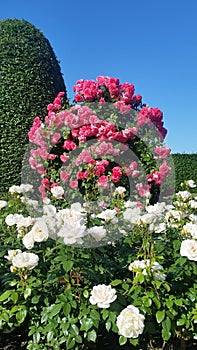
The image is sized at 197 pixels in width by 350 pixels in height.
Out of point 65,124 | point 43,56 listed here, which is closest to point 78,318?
point 65,124

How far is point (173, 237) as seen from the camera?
108 inches

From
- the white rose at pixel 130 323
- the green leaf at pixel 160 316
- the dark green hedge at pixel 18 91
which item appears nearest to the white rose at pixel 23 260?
the white rose at pixel 130 323

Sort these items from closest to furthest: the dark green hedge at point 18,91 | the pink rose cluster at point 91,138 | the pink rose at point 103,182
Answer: the pink rose at point 103,182, the pink rose cluster at point 91,138, the dark green hedge at point 18,91

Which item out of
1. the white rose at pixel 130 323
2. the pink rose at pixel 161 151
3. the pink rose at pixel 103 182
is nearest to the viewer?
the white rose at pixel 130 323

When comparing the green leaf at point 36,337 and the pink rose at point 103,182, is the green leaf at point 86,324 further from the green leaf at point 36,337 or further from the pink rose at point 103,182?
the pink rose at point 103,182

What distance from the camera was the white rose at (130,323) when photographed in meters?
1.82

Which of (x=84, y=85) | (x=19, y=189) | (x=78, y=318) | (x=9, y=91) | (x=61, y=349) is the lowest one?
(x=61, y=349)

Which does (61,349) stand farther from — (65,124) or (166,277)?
(65,124)

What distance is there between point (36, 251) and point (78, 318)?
49cm

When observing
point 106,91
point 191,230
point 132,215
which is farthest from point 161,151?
point 191,230

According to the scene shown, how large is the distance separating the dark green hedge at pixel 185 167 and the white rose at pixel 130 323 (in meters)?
7.54

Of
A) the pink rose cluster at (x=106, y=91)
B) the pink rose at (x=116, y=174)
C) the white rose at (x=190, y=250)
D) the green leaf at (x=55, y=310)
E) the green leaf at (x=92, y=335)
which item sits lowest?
the green leaf at (x=92, y=335)

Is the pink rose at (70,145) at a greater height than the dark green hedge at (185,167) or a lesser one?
lesser

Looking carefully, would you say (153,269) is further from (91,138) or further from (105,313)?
(91,138)
